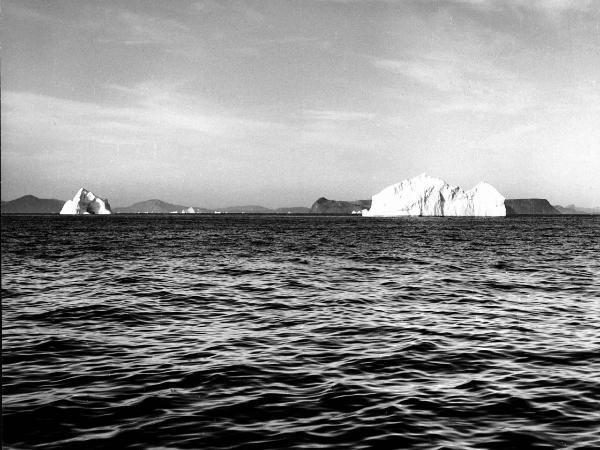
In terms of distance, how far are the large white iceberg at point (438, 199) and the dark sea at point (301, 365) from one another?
16214cm

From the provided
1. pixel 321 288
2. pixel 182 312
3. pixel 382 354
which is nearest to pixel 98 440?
pixel 382 354

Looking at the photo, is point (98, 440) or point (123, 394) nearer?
point (98, 440)

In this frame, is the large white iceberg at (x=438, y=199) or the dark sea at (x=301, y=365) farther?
the large white iceberg at (x=438, y=199)

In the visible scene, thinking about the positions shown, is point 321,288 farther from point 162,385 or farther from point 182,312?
point 162,385

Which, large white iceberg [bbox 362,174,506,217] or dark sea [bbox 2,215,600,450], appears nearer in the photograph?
dark sea [bbox 2,215,600,450]

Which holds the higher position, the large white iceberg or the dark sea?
the large white iceberg

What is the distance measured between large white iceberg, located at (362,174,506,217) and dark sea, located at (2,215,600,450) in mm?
162139

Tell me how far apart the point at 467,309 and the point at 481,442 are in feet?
33.1

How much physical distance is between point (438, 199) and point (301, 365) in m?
179

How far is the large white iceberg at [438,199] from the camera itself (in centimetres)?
18112

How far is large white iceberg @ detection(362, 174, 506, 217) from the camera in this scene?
181m

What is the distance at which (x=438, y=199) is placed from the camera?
18275 centimetres

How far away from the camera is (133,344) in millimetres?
12031

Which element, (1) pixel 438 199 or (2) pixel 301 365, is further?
(1) pixel 438 199
